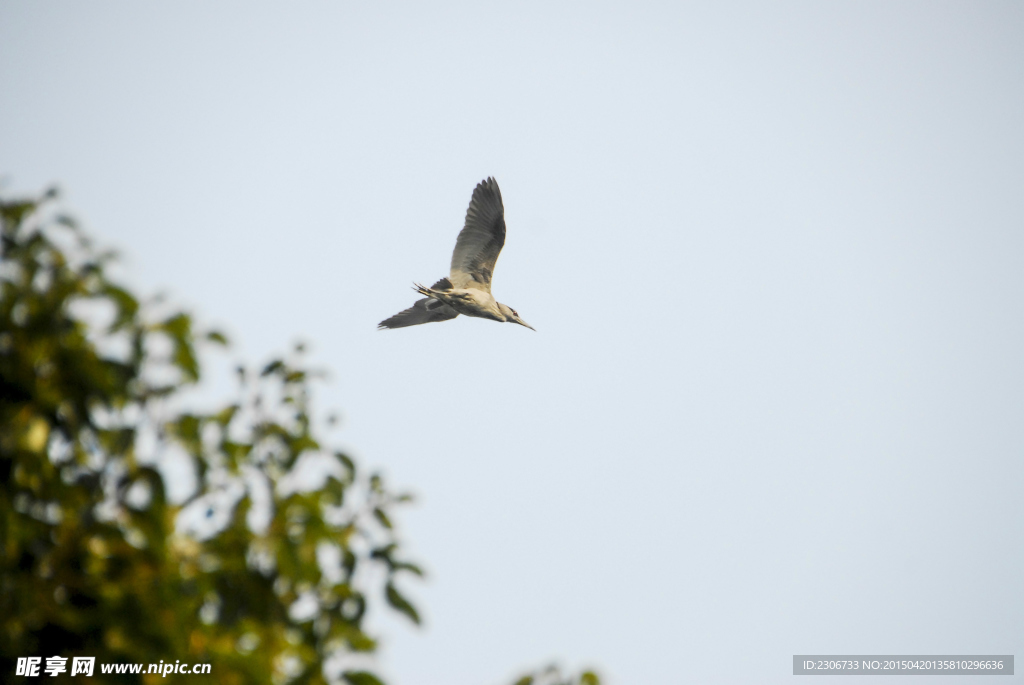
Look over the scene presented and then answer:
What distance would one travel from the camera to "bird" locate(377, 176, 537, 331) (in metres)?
14.8

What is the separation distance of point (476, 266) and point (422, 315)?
1.52m

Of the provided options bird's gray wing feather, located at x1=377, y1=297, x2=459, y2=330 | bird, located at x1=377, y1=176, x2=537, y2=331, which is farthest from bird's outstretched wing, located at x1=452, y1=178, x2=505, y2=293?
bird's gray wing feather, located at x1=377, y1=297, x2=459, y2=330

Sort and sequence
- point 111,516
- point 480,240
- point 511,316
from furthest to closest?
point 511,316 → point 480,240 → point 111,516

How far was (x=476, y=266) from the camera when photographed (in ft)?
49.8

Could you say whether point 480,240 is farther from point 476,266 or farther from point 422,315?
point 422,315

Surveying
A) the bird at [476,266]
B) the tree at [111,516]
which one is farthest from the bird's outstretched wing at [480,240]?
the tree at [111,516]

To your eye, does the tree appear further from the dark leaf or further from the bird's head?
the bird's head

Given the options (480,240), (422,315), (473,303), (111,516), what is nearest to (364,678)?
(111,516)

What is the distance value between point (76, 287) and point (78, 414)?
435 millimetres

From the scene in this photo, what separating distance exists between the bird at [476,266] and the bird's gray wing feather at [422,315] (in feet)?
0.06

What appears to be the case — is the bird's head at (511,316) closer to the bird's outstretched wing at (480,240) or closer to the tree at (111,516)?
the bird's outstretched wing at (480,240)

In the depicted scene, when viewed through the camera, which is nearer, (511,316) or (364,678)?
(364,678)

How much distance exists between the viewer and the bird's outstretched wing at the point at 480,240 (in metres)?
14.8

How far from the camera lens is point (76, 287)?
2787mm
